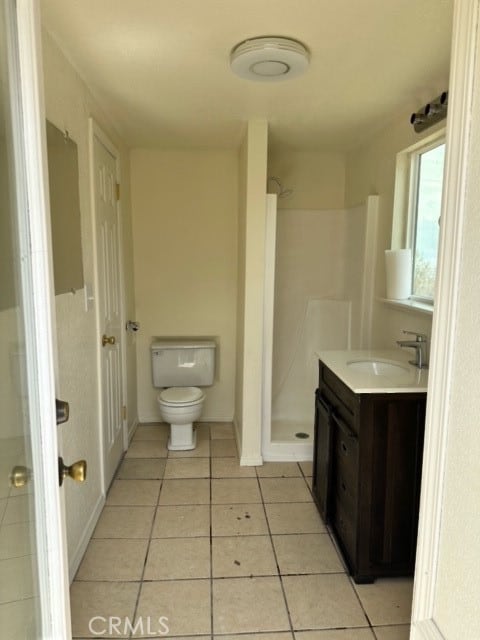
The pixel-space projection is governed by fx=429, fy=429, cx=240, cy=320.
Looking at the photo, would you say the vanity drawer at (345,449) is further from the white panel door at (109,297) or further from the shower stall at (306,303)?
the white panel door at (109,297)

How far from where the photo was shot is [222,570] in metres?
1.93

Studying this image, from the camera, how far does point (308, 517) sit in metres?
2.35

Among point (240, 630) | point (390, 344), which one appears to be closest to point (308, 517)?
point (240, 630)

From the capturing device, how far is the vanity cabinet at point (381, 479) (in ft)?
5.74

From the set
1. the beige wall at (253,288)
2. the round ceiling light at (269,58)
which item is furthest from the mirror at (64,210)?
the beige wall at (253,288)

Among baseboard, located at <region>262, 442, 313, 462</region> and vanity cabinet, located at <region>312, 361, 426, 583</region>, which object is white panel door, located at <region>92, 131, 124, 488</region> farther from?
vanity cabinet, located at <region>312, 361, 426, 583</region>

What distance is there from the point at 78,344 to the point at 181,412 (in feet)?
4.03

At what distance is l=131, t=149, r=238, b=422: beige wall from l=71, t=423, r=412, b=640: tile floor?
1.14 m

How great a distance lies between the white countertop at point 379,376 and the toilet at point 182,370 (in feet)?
4.16

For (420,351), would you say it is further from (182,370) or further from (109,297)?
(182,370)

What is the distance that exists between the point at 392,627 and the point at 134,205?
3058 mm

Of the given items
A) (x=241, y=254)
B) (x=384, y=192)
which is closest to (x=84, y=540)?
(x=241, y=254)

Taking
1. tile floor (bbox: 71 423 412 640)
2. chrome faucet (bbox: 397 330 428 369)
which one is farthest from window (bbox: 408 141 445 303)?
tile floor (bbox: 71 423 412 640)

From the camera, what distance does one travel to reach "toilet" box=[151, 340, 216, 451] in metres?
3.18
